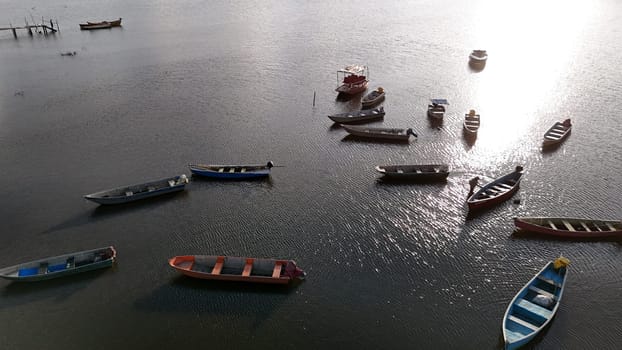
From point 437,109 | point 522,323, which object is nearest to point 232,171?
point 522,323

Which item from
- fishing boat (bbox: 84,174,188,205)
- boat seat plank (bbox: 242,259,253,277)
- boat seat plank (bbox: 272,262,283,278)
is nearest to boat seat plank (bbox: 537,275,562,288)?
boat seat plank (bbox: 272,262,283,278)

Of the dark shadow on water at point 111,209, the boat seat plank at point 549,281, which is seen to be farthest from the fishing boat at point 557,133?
the dark shadow on water at point 111,209

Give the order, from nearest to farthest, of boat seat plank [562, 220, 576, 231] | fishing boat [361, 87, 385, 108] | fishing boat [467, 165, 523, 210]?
boat seat plank [562, 220, 576, 231]
fishing boat [467, 165, 523, 210]
fishing boat [361, 87, 385, 108]

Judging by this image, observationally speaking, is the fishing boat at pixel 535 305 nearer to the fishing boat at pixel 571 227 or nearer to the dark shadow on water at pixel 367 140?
the fishing boat at pixel 571 227

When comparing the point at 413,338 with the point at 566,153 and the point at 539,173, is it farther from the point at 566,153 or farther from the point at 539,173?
the point at 566,153

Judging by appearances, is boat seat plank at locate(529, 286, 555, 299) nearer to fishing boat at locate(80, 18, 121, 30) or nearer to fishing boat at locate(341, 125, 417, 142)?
fishing boat at locate(341, 125, 417, 142)

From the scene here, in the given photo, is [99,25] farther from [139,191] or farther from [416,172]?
[416,172]
